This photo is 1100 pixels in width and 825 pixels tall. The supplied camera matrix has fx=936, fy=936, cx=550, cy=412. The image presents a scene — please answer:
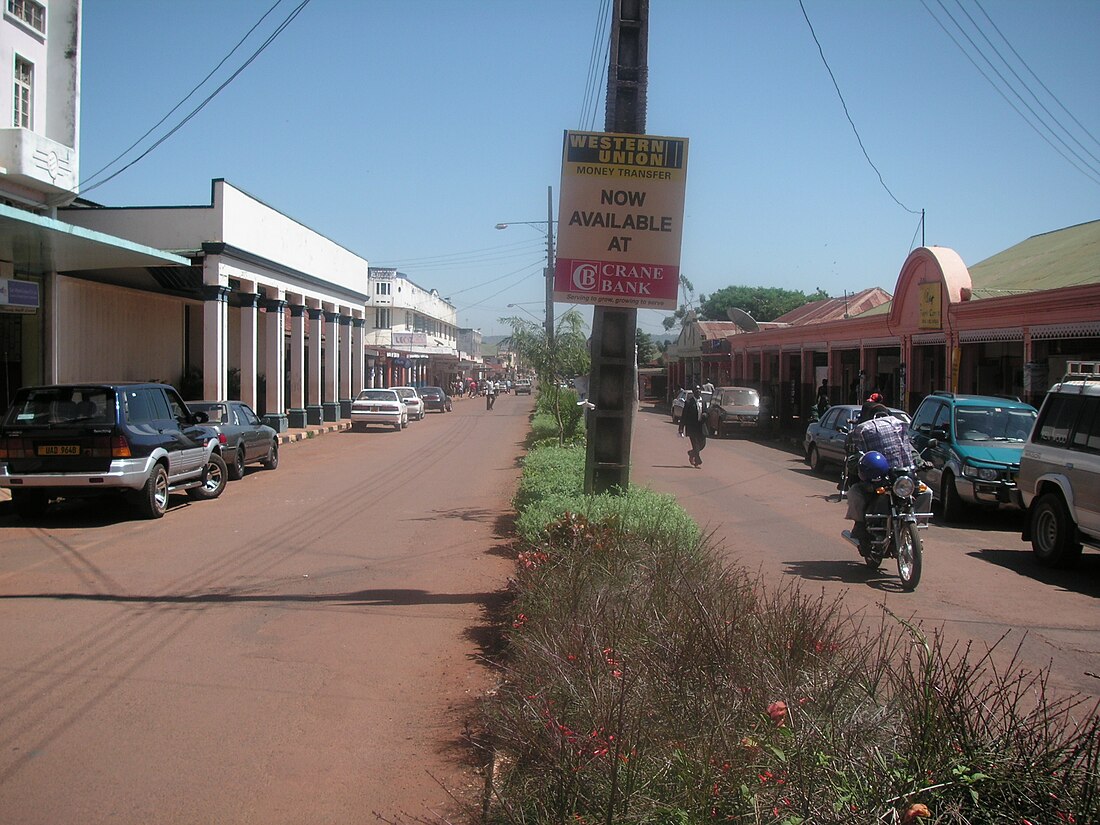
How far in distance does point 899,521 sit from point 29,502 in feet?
36.5

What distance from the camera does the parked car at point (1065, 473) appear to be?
9.60 m

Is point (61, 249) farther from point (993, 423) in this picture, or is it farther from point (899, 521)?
point (993, 423)

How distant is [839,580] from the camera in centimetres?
941

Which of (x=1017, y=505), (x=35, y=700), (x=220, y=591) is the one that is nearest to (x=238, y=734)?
(x=35, y=700)

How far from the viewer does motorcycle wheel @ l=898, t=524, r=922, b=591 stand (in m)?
8.97

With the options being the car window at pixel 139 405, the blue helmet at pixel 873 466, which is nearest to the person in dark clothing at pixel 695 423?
the blue helmet at pixel 873 466

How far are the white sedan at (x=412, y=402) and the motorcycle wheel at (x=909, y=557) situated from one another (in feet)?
122

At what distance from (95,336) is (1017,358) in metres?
24.5

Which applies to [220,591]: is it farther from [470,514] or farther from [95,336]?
[95,336]

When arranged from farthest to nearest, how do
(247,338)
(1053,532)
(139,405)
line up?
(247,338)
(139,405)
(1053,532)

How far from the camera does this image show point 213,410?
18234 mm

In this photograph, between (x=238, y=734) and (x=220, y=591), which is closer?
(x=238, y=734)

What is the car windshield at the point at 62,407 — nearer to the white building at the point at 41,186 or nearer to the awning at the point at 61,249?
the awning at the point at 61,249

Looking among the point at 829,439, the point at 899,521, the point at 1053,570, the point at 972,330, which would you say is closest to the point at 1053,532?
the point at 1053,570
